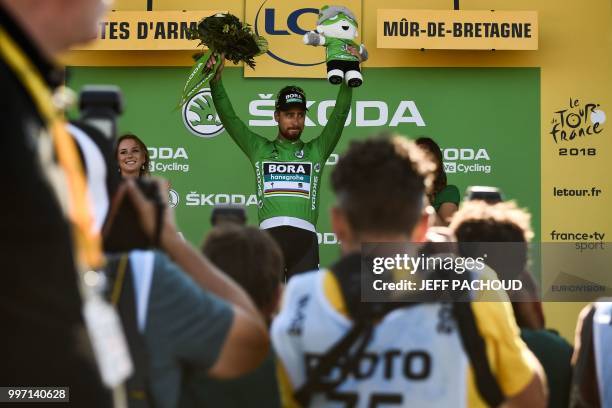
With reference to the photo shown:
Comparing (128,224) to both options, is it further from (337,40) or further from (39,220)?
(337,40)

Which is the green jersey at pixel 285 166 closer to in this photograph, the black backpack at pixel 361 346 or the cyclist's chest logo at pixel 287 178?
the cyclist's chest logo at pixel 287 178

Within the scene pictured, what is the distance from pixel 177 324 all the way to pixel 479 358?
1.90ft

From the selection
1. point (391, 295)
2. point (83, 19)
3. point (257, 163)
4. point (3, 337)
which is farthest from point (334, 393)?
point (257, 163)

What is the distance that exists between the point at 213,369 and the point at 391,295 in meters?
0.38

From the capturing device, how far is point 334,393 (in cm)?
165

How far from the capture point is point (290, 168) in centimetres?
559

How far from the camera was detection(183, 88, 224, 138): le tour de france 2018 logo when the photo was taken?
7066 millimetres

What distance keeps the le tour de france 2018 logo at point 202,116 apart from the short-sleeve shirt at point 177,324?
548 cm

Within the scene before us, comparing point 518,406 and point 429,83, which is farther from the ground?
point 429,83

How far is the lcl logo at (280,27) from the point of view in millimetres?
7020

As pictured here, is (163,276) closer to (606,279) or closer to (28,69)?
(28,69)

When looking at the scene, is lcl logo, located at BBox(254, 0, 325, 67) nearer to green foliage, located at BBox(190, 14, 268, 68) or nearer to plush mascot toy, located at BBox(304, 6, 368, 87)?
plush mascot toy, located at BBox(304, 6, 368, 87)

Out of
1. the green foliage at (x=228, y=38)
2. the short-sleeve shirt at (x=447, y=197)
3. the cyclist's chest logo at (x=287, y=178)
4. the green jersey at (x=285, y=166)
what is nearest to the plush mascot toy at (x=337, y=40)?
the green jersey at (x=285, y=166)

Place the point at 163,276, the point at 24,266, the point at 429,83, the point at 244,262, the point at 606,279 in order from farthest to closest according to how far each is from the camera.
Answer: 1. the point at 429,83
2. the point at 606,279
3. the point at 244,262
4. the point at 163,276
5. the point at 24,266
